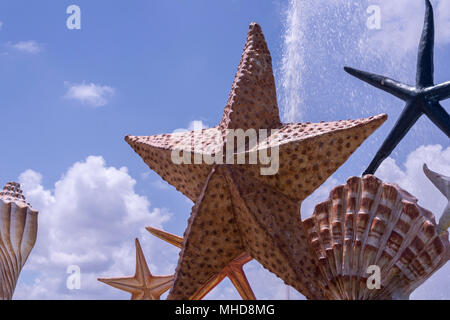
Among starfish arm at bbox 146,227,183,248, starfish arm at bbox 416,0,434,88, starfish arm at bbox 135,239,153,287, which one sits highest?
starfish arm at bbox 416,0,434,88

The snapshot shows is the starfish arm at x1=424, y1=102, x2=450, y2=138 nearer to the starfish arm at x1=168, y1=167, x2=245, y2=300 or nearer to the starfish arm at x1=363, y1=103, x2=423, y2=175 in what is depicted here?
the starfish arm at x1=363, y1=103, x2=423, y2=175

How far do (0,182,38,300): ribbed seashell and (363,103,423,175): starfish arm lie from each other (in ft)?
17.4

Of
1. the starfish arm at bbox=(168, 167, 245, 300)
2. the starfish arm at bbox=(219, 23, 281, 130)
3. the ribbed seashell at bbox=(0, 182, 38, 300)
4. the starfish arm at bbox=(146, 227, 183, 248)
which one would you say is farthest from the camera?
the starfish arm at bbox=(146, 227, 183, 248)

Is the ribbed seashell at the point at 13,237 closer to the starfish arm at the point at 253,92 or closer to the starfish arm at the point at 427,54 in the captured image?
the starfish arm at the point at 253,92

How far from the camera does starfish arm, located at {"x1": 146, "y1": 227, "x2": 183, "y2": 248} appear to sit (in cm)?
634

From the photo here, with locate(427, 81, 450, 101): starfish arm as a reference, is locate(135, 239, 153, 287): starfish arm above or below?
below

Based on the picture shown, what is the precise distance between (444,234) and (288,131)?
167cm

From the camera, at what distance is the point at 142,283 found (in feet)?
22.8

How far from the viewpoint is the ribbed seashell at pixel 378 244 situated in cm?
371

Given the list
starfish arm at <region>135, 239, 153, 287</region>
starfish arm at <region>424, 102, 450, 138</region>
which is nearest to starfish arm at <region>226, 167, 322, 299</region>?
starfish arm at <region>135, 239, 153, 287</region>

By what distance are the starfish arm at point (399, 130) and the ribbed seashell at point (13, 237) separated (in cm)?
530

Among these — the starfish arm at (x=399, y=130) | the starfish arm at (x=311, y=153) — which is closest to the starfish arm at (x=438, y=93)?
the starfish arm at (x=399, y=130)
